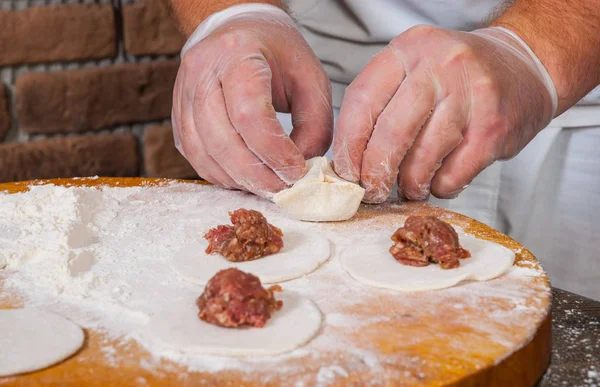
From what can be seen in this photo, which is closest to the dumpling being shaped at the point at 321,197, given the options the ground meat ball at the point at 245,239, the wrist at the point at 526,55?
the ground meat ball at the point at 245,239

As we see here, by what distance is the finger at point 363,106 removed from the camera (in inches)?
54.6

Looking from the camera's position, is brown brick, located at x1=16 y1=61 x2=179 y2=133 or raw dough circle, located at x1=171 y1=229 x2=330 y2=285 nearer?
raw dough circle, located at x1=171 y1=229 x2=330 y2=285

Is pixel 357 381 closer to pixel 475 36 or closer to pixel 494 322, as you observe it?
pixel 494 322

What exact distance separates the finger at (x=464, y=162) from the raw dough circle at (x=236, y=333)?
54 centimetres

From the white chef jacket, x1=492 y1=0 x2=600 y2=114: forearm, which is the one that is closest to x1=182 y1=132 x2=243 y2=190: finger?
the white chef jacket

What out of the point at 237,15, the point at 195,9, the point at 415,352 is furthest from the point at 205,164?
the point at 415,352

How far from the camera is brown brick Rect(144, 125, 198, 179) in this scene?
98.0 inches

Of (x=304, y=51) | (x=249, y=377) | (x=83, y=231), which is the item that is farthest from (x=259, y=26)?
(x=249, y=377)

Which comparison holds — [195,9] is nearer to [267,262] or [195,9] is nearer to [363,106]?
[363,106]

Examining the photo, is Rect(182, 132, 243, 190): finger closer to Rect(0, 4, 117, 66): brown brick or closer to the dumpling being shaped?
the dumpling being shaped

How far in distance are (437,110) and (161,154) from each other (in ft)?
4.52

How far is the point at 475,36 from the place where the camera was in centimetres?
142

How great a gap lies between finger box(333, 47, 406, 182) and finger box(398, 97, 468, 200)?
96 mm

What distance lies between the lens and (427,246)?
45.7 inches
